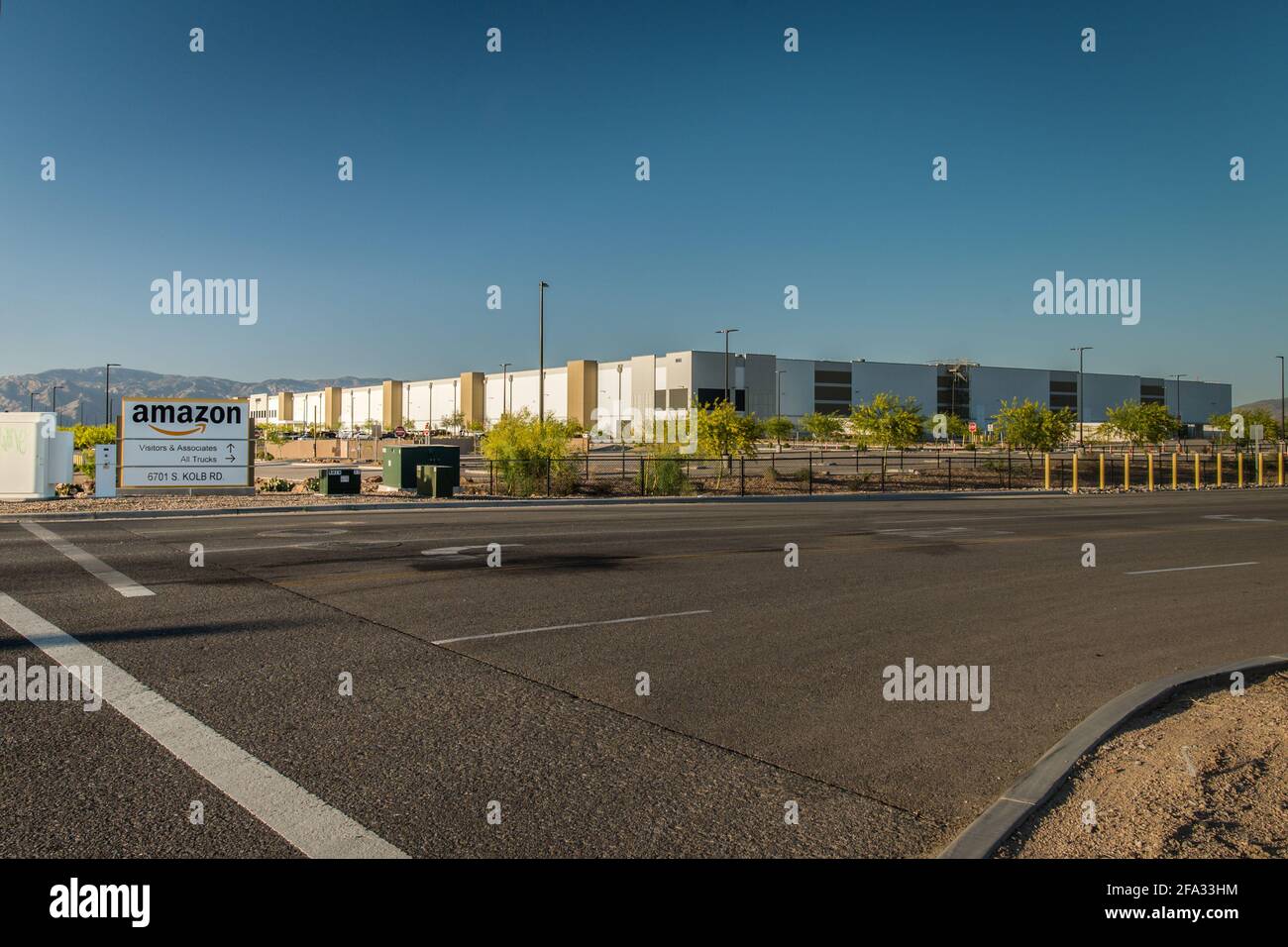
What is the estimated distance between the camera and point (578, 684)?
22.7ft

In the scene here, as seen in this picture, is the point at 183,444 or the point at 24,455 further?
the point at 183,444

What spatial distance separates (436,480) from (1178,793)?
81.5ft

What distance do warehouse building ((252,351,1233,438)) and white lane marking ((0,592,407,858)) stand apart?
81.4 meters

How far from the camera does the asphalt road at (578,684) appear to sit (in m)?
4.45

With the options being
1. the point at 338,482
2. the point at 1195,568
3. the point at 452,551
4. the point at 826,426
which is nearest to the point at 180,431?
the point at 338,482

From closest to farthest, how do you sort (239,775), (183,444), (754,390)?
(239,775) → (183,444) → (754,390)

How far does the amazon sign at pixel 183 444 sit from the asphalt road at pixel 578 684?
10037mm

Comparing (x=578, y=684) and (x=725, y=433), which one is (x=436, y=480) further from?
(x=578, y=684)

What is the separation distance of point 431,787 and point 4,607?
7.27m

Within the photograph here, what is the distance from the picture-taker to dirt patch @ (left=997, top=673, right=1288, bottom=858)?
13.5 feet

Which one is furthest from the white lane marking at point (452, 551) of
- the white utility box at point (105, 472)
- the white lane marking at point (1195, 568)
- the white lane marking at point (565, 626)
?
the white utility box at point (105, 472)

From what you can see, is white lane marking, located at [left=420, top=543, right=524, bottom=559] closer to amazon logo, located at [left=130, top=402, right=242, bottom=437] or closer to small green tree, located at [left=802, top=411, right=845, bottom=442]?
amazon logo, located at [left=130, top=402, right=242, bottom=437]

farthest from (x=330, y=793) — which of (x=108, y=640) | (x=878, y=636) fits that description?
(x=878, y=636)
